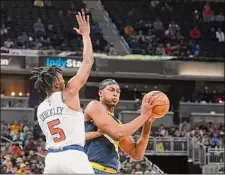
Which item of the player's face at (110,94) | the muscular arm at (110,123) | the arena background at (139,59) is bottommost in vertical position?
the muscular arm at (110,123)

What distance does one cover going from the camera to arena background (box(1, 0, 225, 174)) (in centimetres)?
2516

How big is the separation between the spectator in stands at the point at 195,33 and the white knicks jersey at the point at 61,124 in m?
27.2

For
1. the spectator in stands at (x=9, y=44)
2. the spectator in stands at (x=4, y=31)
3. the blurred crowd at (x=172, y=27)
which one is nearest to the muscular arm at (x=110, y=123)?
the spectator in stands at (x=9, y=44)

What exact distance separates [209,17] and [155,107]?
29.2 metres

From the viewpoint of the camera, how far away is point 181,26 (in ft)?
108

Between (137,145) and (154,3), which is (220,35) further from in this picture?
(137,145)

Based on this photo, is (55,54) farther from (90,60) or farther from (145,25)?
(90,60)

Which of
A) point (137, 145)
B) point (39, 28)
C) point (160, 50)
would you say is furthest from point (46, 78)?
point (39, 28)

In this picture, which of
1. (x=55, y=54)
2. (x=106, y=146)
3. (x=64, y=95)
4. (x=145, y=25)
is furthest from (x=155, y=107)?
(x=145, y=25)

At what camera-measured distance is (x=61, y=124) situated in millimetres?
5086

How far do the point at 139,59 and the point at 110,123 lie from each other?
23.8m

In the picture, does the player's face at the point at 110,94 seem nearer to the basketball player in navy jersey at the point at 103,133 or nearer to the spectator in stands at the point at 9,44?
the basketball player in navy jersey at the point at 103,133

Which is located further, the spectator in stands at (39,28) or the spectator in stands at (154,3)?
the spectator in stands at (154,3)

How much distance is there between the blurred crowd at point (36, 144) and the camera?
18.8m
